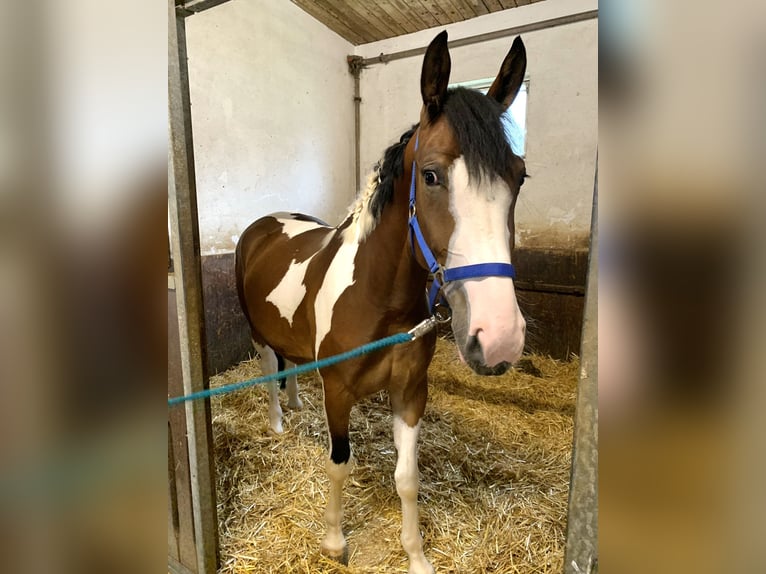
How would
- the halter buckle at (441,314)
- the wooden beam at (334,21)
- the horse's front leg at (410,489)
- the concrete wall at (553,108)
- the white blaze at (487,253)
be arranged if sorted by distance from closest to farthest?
1. the white blaze at (487,253)
2. the halter buckle at (441,314)
3. the horse's front leg at (410,489)
4. the concrete wall at (553,108)
5. the wooden beam at (334,21)

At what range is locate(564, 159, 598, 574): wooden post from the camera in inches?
24.1

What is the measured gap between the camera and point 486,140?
77cm

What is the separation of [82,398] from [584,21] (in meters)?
3.38

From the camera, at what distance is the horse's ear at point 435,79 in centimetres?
86

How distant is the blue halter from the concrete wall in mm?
2284

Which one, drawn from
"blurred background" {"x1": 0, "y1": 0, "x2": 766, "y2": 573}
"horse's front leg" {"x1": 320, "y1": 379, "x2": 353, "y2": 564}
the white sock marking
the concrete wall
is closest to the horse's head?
"blurred background" {"x1": 0, "y1": 0, "x2": 766, "y2": 573}

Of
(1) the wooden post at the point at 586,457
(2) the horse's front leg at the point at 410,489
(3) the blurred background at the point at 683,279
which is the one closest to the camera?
(3) the blurred background at the point at 683,279

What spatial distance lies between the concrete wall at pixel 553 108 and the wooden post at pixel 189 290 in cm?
257

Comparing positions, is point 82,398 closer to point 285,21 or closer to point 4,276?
point 4,276

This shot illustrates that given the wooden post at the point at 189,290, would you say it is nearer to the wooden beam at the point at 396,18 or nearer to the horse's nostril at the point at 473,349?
the horse's nostril at the point at 473,349

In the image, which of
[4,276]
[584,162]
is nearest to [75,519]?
[4,276]

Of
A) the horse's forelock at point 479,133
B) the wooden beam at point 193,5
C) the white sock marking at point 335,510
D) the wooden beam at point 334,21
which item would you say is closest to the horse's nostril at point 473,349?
the horse's forelock at point 479,133

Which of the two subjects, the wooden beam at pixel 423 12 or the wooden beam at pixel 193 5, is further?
the wooden beam at pixel 423 12

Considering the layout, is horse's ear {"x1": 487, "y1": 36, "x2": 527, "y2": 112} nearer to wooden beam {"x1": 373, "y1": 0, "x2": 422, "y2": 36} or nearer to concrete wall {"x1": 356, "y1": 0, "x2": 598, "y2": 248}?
concrete wall {"x1": 356, "y1": 0, "x2": 598, "y2": 248}
